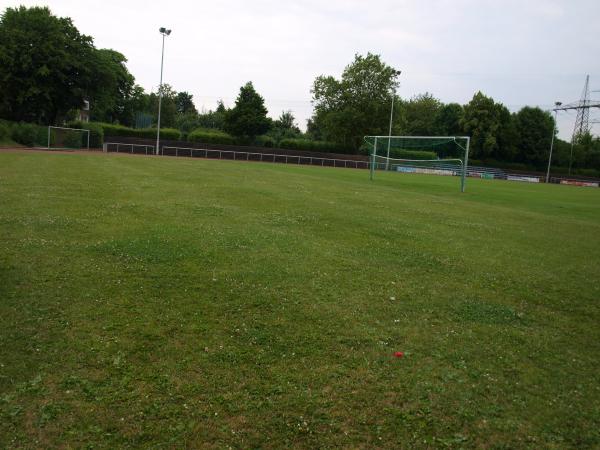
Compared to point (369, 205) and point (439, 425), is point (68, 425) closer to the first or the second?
point (439, 425)

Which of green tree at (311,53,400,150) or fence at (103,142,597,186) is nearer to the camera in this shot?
fence at (103,142,597,186)

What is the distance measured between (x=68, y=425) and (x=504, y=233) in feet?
36.6

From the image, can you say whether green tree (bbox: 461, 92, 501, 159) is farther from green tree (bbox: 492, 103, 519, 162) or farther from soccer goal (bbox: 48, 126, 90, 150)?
soccer goal (bbox: 48, 126, 90, 150)

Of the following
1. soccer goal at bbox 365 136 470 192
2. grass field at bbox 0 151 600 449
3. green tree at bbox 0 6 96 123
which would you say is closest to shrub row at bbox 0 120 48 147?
green tree at bbox 0 6 96 123

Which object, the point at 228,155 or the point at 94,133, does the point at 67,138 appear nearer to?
the point at 94,133

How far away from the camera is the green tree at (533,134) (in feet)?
278

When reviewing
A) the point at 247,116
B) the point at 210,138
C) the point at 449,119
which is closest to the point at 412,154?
the point at 247,116

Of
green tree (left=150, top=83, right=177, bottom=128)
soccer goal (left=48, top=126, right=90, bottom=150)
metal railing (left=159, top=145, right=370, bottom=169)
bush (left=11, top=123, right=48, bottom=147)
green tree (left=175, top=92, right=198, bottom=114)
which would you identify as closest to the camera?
bush (left=11, top=123, right=48, bottom=147)

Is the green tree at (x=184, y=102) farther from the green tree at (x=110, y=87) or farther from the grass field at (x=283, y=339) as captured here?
the grass field at (x=283, y=339)

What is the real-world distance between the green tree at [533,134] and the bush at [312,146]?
36526mm

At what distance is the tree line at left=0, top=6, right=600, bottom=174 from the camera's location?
152 feet

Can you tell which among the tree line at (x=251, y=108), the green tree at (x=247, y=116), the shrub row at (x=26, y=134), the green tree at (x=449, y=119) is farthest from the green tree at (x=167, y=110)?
the green tree at (x=449, y=119)

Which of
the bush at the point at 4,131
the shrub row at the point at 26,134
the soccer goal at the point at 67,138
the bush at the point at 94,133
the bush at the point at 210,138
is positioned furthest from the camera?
the bush at the point at 210,138

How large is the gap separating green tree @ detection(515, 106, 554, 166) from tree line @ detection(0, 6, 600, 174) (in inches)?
6.8
